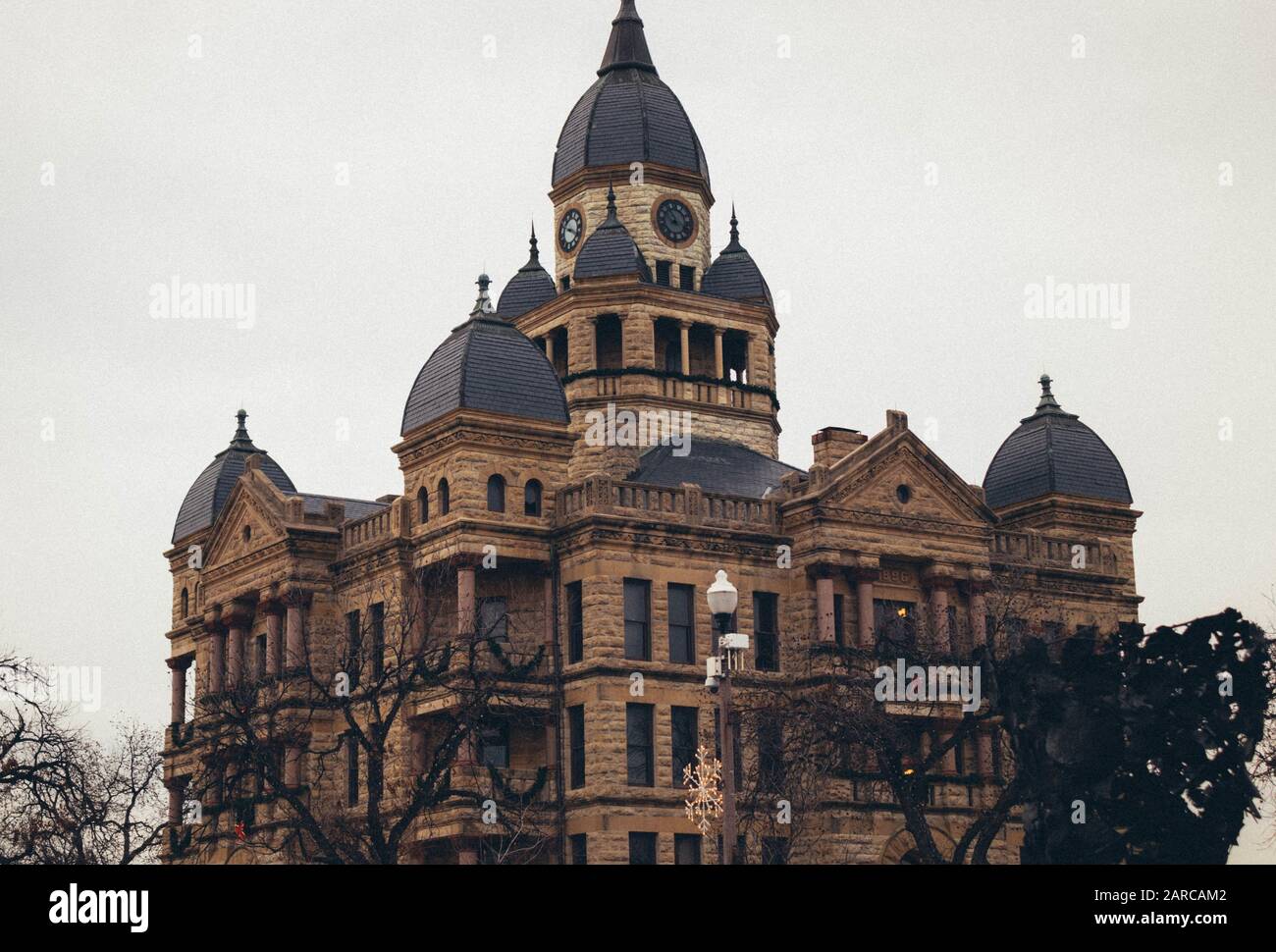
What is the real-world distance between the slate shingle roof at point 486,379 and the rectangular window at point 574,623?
213 inches

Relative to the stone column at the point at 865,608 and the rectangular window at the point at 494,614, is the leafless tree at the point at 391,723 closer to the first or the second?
the rectangular window at the point at 494,614

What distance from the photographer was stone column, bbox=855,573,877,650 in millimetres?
A: 66062

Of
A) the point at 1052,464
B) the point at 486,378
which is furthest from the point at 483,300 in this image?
the point at 1052,464

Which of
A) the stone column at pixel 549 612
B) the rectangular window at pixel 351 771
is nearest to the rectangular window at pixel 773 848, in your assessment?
the stone column at pixel 549 612

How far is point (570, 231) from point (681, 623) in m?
22.1

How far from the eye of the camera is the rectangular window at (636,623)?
64.3 metres

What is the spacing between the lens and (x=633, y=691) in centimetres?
6312

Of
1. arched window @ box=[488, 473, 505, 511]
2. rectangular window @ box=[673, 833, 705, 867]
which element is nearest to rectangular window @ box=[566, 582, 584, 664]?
arched window @ box=[488, 473, 505, 511]

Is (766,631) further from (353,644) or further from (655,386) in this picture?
(353,644)

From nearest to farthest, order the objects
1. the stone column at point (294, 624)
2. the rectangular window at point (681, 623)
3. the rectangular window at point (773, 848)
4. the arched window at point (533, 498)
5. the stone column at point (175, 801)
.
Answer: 1. the rectangular window at point (773, 848)
2. the rectangular window at point (681, 623)
3. the arched window at point (533, 498)
4. the stone column at point (294, 624)
5. the stone column at point (175, 801)

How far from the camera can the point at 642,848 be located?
62594mm

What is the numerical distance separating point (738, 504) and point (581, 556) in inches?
229

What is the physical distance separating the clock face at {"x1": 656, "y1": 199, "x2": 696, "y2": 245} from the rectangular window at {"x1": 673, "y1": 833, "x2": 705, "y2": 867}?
86.4 ft
